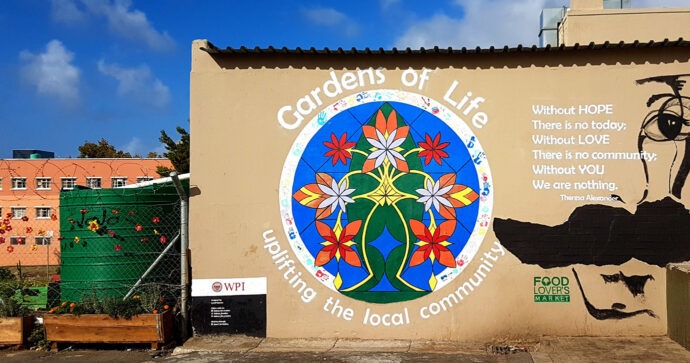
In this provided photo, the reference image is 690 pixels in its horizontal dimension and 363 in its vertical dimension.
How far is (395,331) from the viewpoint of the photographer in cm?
798

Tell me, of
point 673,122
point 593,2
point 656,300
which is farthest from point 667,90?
point 656,300

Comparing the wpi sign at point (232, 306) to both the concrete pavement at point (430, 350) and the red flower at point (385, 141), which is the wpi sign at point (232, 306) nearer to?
the concrete pavement at point (430, 350)

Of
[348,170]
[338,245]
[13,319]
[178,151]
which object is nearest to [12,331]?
[13,319]

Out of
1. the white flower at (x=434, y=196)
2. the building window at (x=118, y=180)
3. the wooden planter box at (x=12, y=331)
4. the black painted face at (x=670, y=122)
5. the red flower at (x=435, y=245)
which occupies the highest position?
the building window at (x=118, y=180)

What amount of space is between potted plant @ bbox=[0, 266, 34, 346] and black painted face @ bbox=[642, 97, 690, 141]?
8515mm

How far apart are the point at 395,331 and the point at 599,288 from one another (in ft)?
8.73

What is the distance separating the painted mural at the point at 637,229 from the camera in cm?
776

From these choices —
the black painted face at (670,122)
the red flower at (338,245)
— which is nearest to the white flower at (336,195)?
the red flower at (338,245)

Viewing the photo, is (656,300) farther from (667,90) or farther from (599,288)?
(667,90)

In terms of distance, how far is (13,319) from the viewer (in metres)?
8.09

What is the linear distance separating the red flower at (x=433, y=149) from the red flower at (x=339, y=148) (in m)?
0.94

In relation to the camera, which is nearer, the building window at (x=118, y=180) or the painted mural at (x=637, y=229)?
the painted mural at (x=637, y=229)

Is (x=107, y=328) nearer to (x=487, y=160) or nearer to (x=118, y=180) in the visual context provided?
(x=487, y=160)

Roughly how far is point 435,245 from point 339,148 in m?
1.79
